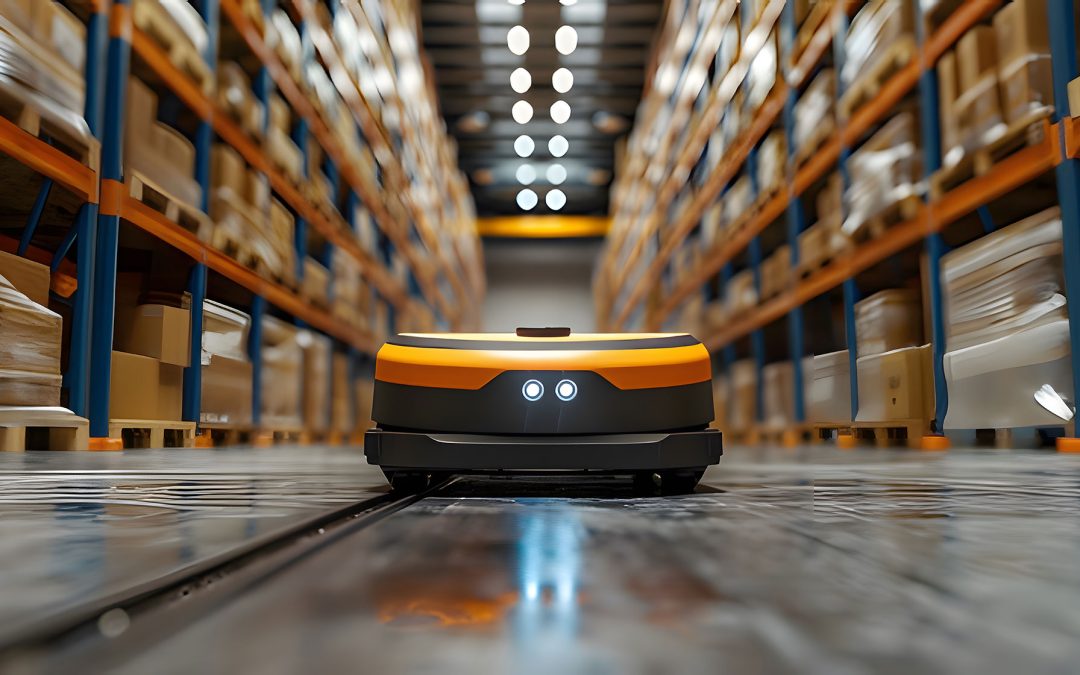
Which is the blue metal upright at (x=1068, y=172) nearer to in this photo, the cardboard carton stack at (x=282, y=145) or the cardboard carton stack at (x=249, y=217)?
the cardboard carton stack at (x=249, y=217)

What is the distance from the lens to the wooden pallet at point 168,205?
14.3 ft

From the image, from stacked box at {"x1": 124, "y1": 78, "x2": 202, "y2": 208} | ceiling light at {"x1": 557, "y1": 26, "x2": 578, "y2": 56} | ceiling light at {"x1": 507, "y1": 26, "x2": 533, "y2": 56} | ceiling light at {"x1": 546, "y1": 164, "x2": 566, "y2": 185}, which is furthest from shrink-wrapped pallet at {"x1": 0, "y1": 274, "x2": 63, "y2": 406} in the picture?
ceiling light at {"x1": 546, "y1": 164, "x2": 566, "y2": 185}

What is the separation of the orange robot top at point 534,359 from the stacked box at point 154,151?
2989 millimetres

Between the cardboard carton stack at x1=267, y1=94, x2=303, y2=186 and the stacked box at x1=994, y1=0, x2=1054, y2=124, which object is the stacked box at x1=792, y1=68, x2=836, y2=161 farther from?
the cardboard carton stack at x1=267, y1=94, x2=303, y2=186

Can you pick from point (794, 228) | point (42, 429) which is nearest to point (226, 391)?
point (42, 429)

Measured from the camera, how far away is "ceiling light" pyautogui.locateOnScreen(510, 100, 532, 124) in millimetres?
14672

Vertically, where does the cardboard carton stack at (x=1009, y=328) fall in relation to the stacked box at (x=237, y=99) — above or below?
below

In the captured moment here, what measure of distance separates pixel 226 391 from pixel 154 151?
5.20ft

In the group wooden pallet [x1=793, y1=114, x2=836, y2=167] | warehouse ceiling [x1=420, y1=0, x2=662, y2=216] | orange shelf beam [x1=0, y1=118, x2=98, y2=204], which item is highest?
warehouse ceiling [x1=420, y1=0, x2=662, y2=216]

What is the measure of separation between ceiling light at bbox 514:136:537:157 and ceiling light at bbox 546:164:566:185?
899 millimetres

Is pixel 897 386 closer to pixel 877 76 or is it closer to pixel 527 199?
pixel 877 76

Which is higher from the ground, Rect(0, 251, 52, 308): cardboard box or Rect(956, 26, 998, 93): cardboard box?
Rect(956, 26, 998, 93): cardboard box

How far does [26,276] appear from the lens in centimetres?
373

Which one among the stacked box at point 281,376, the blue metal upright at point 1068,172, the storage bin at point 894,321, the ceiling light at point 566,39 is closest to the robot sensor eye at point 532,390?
the blue metal upright at point 1068,172
